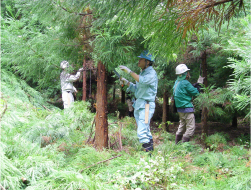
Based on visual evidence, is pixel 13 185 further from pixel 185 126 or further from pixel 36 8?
pixel 185 126

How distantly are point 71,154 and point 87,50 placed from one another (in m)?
1.78

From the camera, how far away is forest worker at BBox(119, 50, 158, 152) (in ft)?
10.8

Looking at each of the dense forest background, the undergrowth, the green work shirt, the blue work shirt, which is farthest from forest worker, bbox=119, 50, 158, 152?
the green work shirt

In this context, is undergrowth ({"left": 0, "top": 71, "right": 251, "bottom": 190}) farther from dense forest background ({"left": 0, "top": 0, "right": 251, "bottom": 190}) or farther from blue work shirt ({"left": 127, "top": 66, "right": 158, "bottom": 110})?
blue work shirt ({"left": 127, "top": 66, "right": 158, "bottom": 110})

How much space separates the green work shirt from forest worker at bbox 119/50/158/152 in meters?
1.09

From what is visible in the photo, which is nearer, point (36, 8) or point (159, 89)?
point (36, 8)

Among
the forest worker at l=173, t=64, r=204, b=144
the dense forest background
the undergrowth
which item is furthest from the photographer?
the forest worker at l=173, t=64, r=204, b=144

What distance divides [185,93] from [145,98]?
1353 millimetres

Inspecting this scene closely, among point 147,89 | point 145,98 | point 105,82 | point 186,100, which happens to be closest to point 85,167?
point 105,82

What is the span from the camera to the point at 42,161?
2318 mm

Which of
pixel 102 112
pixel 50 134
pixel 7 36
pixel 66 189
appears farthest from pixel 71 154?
pixel 7 36

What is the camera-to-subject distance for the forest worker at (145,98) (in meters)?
3.28

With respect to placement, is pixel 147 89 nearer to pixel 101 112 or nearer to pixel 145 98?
pixel 145 98

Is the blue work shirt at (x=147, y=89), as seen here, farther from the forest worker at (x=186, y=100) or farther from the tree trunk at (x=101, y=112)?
the forest worker at (x=186, y=100)
